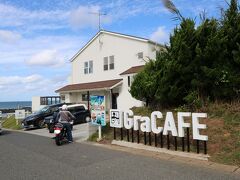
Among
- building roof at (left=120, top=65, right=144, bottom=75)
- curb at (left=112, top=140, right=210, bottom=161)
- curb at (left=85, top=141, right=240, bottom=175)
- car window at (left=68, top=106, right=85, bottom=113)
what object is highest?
building roof at (left=120, top=65, right=144, bottom=75)

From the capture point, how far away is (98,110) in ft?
49.9

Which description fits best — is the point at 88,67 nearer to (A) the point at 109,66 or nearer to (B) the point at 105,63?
(B) the point at 105,63

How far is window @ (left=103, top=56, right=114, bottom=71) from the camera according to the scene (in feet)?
108

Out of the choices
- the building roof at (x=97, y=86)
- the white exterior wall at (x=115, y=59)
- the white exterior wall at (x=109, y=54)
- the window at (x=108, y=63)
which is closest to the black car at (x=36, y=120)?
the building roof at (x=97, y=86)

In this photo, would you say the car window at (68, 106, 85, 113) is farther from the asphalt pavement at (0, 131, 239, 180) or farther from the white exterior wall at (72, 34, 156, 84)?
the asphalt pavement at (0, 131, 239, 180)

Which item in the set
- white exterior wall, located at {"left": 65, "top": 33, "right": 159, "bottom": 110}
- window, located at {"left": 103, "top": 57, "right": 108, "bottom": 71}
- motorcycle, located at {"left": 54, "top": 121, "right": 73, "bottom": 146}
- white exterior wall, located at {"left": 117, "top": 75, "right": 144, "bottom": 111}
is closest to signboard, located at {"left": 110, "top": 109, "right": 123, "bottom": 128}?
motorcycle, located at {"left": 54, "top": 121, "right": 73, "bottom": 146}

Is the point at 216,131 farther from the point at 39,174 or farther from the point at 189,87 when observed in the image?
the point at 39,174

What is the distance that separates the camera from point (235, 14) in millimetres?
14391

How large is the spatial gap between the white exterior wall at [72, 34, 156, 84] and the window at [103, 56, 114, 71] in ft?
1.02

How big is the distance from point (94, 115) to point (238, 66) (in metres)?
6.84

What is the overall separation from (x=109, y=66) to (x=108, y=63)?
0.36 metres

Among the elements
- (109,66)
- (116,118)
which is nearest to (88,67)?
(109,66)

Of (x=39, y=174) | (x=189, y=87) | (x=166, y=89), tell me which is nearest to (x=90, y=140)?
(x=166, y=89)

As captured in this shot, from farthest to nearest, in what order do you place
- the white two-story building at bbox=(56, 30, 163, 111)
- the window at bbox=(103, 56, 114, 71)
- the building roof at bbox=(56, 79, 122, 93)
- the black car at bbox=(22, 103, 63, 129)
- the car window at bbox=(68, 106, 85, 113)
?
1. the window at bbox=(103, 56, 114, 71)
2. the building roof at bbox=(56, 79, 122, 93)
3. the white two-story building at bbox=(56, 30, 163, 111)
4. the car window at bbox=(68, 106, 85, 113)
5. the black car at bbox=(22, 103, 63, 129)
